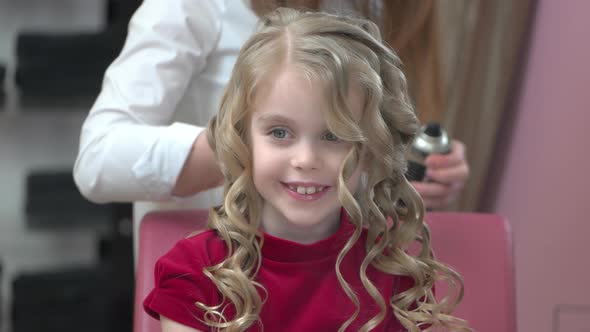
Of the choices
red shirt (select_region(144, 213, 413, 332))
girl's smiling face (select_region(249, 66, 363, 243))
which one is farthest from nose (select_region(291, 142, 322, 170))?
red shirt (select_region(144, 213, 413, 332))

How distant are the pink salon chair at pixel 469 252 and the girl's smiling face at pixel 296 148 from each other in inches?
8.6

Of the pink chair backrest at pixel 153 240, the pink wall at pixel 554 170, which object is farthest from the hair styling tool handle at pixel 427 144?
the pink wall at pixel 554 170

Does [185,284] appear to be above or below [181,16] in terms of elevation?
below

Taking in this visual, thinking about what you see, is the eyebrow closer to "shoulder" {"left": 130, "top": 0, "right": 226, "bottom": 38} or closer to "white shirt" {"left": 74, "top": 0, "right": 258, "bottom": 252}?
"white shirt" {"left": 74, "top": 0, "right": 258, "bottom": 252}

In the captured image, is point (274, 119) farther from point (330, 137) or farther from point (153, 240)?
point (153, 240)

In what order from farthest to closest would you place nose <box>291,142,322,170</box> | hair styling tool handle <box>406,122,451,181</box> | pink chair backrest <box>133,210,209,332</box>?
hair styling tool handle <box>406,122,451,181</box> → pink chair backrest <box>133,210,209,332</box> → nose <box>291,142,322,170</box>

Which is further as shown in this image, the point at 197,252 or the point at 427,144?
the point at 427,144

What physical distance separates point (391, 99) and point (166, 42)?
0.39 meters

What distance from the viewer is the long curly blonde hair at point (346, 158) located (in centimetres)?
86

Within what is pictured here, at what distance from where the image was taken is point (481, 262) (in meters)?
1.09

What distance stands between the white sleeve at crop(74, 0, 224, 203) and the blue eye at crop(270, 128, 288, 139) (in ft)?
0.80

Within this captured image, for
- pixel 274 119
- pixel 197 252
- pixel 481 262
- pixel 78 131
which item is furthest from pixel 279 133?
pixel 78 131

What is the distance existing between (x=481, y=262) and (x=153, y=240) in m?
0.40

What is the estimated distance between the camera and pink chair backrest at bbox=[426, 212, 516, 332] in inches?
→ 42.2
